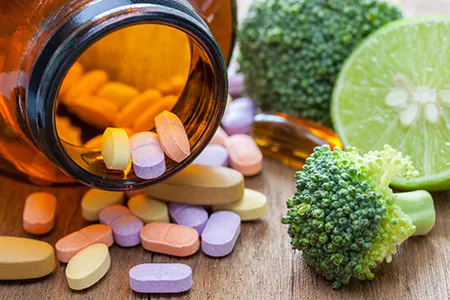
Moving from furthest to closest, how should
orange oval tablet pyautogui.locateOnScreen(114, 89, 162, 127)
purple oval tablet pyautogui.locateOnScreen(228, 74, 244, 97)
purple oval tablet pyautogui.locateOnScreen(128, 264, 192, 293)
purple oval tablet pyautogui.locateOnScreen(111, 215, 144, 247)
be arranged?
purple oval tablet pyautogui.locateOnScreen(228, 74, 244, 97)
orange oval tablet pyautogui.locateOnScreen(114, 89, 162, 127)
purple oval tablet pyautogui.locateOnScreen(111, 215, 144, 247)
purple oval tablet pyautogui.locateOnScreen(128, 264, 192, 293)

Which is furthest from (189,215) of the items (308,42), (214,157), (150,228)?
(308,42)

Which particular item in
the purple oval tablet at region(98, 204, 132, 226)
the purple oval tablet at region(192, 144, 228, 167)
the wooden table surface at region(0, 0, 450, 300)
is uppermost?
the purple oval tablet at region(98, 204, 132, 226)

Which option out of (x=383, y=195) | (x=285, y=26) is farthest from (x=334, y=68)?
(x=383, y=195)

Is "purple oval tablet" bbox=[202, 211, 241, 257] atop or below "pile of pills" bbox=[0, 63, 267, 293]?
below

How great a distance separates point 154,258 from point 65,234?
198 millimetres

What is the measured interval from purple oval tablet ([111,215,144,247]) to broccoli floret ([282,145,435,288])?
0.98 ft

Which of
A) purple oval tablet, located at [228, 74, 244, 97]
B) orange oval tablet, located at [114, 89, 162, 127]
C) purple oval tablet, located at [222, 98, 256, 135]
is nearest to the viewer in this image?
orange oval tablet, located at [114, 89, 162, 127]

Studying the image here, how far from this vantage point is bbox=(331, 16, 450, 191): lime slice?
161 cm

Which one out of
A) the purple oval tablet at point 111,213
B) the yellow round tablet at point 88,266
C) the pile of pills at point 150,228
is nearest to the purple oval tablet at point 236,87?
the pile of pills at point 150,228

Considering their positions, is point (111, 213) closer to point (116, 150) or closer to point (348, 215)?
point (116, 150)

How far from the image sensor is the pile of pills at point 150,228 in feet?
4.60

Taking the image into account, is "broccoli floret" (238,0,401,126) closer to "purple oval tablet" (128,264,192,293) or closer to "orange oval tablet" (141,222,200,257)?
"orange oval tablet" (141,222,200,257)

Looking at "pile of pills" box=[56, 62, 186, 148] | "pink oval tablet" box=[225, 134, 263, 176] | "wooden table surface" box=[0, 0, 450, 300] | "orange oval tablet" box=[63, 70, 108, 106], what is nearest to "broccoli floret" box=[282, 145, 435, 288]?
"wooden table surface" box=[0, 0, 450, 300]

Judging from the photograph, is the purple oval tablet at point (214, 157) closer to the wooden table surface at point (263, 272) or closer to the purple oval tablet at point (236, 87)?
the wooden table surface at point (263, 272)
